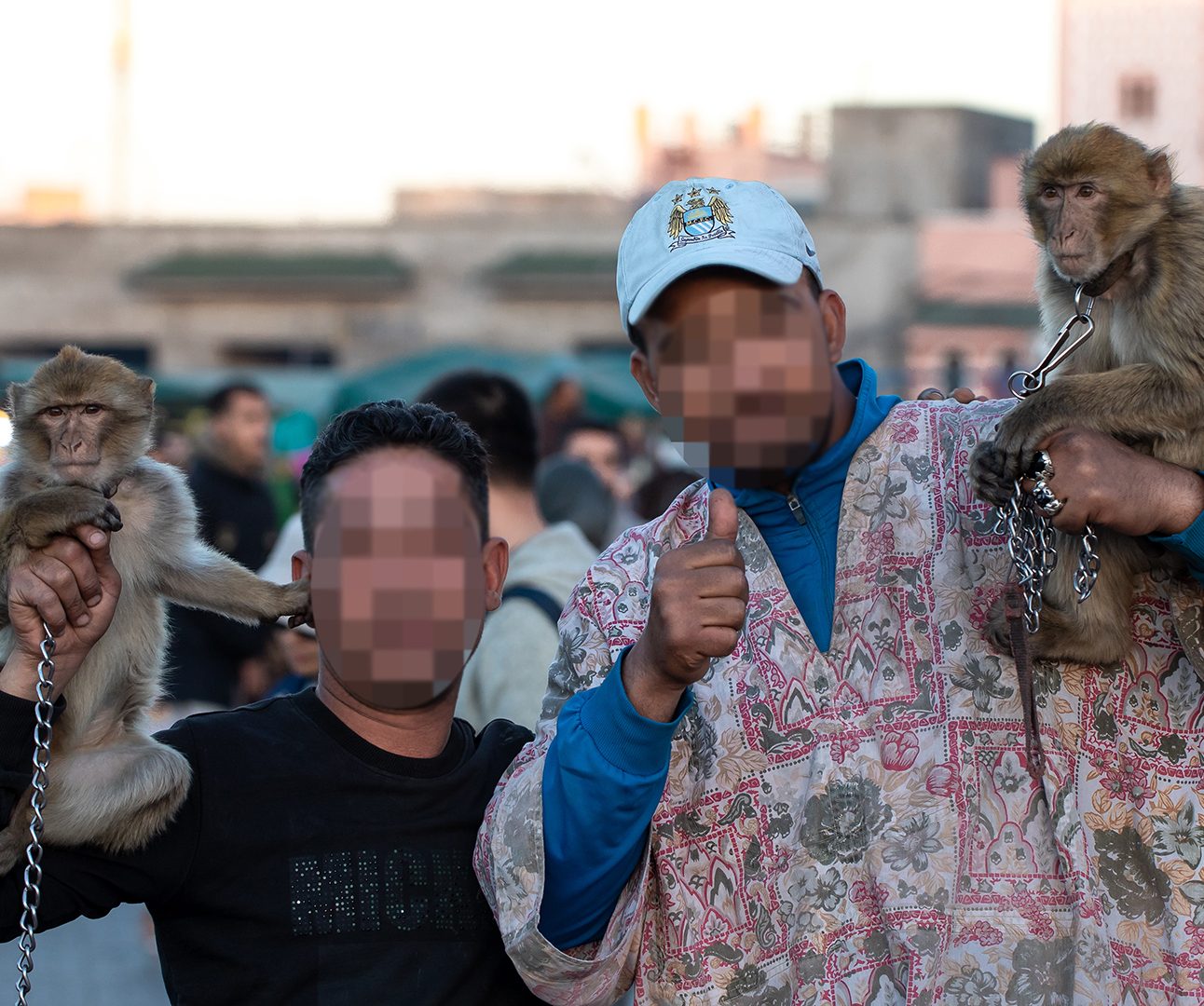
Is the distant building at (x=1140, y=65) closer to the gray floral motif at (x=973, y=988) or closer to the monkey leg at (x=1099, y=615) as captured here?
the monkey leg at (x=1099, y=615)

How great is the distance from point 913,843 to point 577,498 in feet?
12.4

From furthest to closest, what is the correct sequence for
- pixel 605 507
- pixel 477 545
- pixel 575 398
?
pixel 575 398, pixel 605 507, pixel 477 545

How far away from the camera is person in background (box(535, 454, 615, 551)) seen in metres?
5.83

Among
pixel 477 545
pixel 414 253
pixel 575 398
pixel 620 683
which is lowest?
pixel 620 683

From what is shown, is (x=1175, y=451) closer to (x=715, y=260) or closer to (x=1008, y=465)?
(x=1008, y=465)

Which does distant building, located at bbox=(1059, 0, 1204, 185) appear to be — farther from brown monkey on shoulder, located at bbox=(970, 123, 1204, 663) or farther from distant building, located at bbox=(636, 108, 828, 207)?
brown monkey on shoulder, located at bbox=(970, 123, 1204, 663)

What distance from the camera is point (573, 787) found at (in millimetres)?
2037

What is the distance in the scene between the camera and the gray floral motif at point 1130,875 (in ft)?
7.06

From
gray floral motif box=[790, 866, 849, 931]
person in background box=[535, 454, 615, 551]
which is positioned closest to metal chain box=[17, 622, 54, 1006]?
gray floral motif box=[790, 866, 849, 931]

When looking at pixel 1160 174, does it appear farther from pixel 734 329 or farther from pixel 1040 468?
pixel 734 329

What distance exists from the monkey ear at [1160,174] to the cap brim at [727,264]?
2.92 ft

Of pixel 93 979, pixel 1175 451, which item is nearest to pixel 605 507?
pixel 93 979

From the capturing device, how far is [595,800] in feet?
6.63

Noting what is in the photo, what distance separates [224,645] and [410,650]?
4606 millimetres
